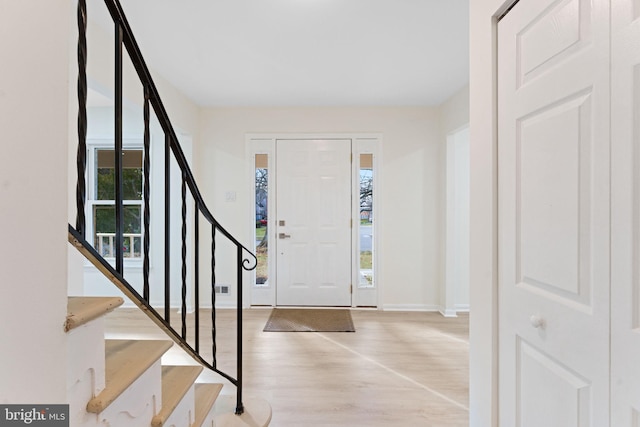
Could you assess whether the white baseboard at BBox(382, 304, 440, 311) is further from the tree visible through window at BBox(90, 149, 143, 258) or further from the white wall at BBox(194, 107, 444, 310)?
the tree visible through window at BBox(90, 149, 143, 258)

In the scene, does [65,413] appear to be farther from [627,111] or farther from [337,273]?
[337,273]

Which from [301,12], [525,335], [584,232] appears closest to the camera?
[584,232]

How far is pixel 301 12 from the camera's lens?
6.75 ft

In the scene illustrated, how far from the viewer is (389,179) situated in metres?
3.97

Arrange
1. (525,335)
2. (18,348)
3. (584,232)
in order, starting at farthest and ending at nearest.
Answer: (525,335) < (584,232) < (18,348)

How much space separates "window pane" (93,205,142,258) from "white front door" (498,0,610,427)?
4.19 metres

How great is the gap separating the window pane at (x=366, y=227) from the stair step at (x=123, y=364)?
317 cm

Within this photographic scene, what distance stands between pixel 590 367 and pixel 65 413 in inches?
47.9

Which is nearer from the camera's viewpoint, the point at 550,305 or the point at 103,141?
the point at 550,305

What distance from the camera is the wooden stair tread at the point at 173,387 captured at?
0.96m

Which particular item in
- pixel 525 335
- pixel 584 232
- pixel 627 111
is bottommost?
pixel 525 335

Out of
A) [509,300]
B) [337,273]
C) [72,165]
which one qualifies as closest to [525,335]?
[509,300]

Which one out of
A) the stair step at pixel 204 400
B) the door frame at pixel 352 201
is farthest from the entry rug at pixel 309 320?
the stair step at pixel 204 400

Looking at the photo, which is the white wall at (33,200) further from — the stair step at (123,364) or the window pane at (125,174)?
the window pane at (125,174)
